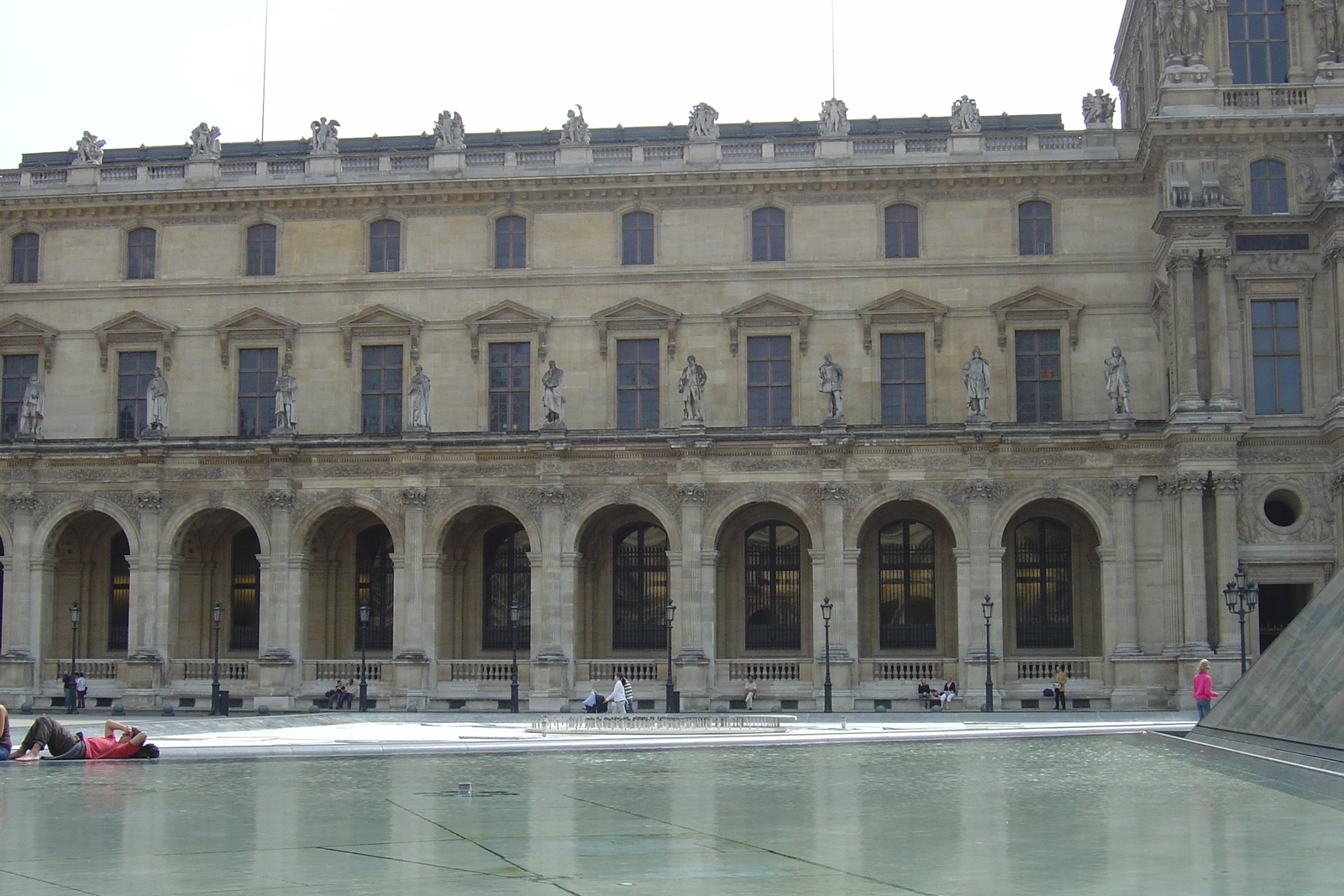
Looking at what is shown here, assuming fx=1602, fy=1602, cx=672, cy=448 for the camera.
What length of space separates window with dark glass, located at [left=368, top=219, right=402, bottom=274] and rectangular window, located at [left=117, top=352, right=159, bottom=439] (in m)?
7.51

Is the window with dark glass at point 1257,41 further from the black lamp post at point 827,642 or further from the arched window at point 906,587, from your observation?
the black lamp post at point 827,642

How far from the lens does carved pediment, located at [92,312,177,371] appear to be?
50.1m

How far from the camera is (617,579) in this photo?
49.3 meters

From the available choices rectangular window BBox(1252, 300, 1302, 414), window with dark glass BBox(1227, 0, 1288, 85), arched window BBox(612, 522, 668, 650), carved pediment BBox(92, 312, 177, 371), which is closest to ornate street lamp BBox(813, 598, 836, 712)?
arched window BBox(612, 522, 668, 650)

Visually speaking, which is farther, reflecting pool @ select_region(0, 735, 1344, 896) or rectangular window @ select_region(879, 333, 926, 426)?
rectangular window @ select_region(879, 333, 926, 426)

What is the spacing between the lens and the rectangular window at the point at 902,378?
4788 cm

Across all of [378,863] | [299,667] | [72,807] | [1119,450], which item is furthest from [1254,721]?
[299,667]

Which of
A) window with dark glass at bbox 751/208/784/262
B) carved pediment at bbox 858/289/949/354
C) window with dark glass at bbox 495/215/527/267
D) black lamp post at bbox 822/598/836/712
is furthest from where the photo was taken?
window with dark glass at bbox 495/215/527/267

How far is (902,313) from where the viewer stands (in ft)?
157

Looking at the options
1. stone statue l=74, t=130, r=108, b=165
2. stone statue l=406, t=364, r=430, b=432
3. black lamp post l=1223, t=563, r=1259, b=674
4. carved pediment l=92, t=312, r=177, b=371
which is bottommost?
black lamp post l=1223, t=563, r=1259, b=674

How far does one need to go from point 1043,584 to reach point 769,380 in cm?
1015

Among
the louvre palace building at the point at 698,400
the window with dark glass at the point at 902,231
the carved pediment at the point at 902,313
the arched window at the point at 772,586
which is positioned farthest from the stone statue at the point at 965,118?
the arched window at the point at 772,586

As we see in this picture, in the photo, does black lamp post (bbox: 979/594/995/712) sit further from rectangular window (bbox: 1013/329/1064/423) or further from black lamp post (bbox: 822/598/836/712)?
rectangular window (bbox: 1013/329/1064/423)

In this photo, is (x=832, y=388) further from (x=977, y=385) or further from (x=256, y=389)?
(x=256, y=389)
